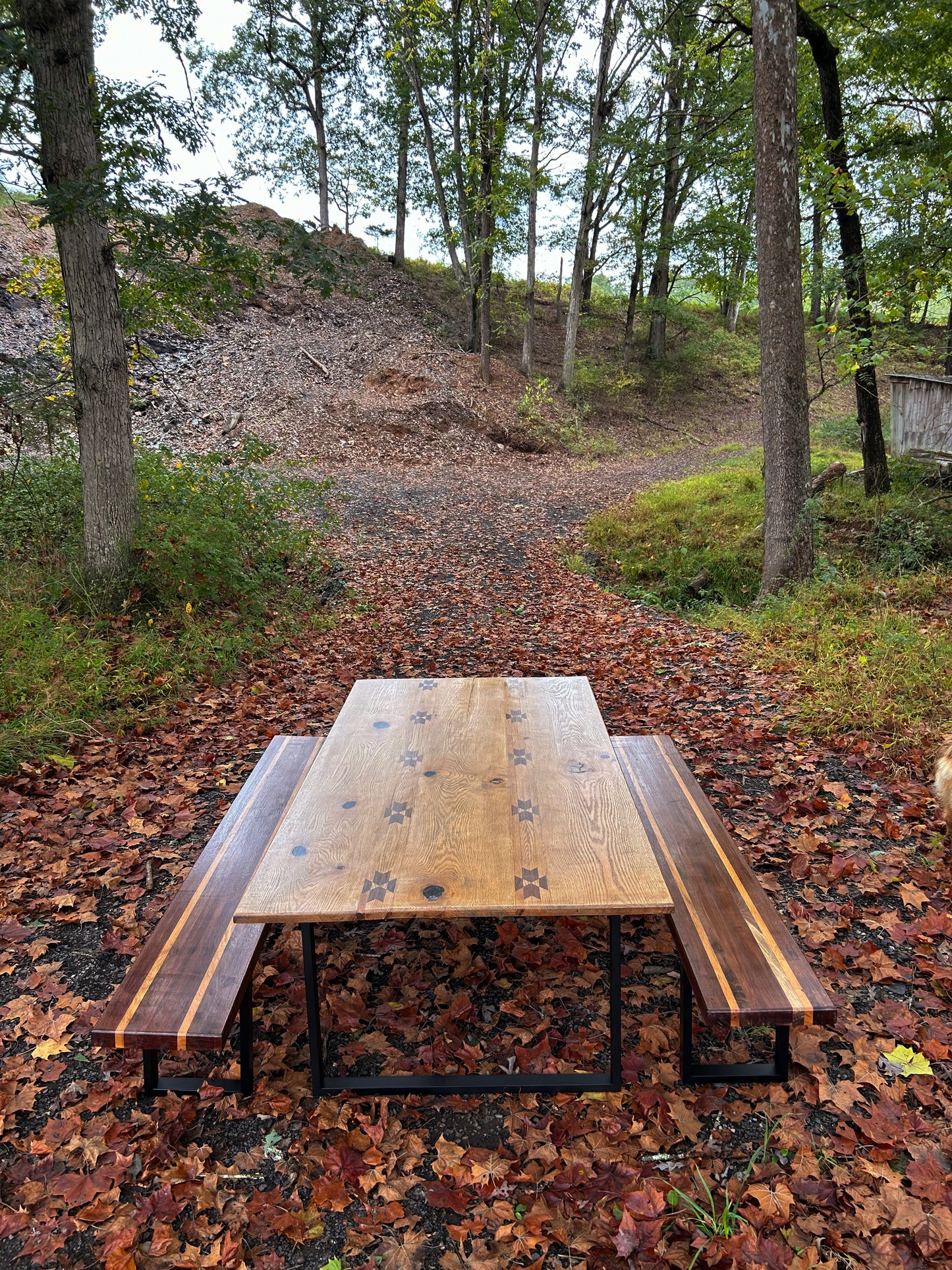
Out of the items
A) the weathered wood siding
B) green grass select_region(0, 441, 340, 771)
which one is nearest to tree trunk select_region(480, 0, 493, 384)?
the weathered wood siding

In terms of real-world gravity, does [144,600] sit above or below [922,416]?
below

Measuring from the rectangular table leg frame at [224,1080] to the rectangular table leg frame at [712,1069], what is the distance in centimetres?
145

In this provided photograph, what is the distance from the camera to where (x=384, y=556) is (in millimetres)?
9688

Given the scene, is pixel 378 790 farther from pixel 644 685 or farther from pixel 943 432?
pixel 943 432

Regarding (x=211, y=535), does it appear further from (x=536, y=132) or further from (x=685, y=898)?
(x=536, y=132)

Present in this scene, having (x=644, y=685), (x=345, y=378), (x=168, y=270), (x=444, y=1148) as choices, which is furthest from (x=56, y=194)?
(x=345, y=378)

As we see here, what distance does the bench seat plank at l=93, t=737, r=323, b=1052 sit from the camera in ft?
6.87

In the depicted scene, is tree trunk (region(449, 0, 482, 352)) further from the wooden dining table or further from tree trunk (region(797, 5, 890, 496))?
the wooden dining table

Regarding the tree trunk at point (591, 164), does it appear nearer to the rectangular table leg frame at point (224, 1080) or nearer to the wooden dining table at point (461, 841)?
the wooden dining table at point (461, 841)

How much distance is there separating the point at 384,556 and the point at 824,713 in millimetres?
6315

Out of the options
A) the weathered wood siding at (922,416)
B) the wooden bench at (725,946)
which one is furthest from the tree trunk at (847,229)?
the wooden bench at (725,946)

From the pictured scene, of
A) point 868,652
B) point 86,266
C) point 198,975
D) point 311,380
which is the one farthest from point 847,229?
point 311,380

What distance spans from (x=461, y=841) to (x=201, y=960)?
0.97 meters

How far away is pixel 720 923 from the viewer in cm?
248
